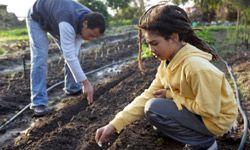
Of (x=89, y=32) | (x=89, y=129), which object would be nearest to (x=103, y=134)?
(x=89, y=129)

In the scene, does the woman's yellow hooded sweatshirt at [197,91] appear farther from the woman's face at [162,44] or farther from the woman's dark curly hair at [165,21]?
the woman's dark curly hair at [165,21]

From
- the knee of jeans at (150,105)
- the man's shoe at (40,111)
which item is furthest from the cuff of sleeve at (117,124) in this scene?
the man's shoe at (40,111)

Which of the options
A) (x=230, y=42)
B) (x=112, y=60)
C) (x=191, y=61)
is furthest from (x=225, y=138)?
(x=230, y=42)

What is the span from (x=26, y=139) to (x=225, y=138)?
6.03 ft

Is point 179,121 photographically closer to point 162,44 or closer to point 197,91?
point 197,91

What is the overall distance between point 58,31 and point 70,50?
19.1 inches

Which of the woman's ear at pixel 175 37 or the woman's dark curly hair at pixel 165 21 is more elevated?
the woman's dark curly hair at pixel 165 21

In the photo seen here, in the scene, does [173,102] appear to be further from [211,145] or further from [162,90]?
[211,145]

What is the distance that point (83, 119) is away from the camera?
13.4 ft

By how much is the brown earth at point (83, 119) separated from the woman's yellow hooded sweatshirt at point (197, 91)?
0.63 metres

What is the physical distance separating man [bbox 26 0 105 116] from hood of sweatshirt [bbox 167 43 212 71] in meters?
1.42

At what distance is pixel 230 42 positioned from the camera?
11156mm

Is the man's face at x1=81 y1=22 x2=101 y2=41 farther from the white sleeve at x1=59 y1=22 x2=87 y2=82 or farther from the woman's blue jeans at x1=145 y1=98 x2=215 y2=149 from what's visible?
the woman's blue jeans at x1=145 y1=98 x2=215 y2=149

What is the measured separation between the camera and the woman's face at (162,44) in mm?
2434
